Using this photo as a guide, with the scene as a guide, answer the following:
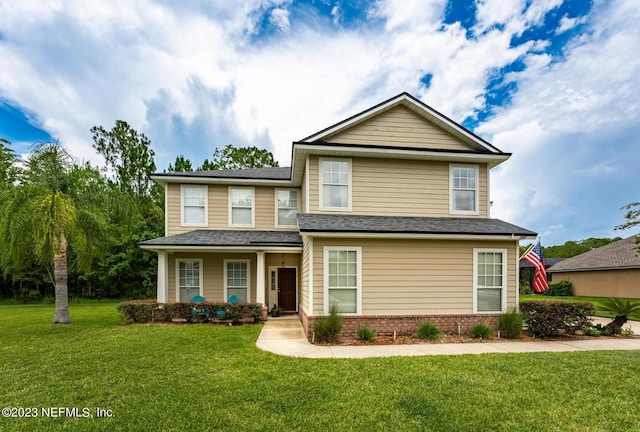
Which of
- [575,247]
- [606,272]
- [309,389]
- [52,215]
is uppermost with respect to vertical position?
[52,215]

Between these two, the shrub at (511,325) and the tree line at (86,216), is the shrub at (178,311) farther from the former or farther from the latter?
the shrub at (511,325)

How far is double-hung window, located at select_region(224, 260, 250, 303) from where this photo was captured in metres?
12.6

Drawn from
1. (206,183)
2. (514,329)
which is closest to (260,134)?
(206,183)

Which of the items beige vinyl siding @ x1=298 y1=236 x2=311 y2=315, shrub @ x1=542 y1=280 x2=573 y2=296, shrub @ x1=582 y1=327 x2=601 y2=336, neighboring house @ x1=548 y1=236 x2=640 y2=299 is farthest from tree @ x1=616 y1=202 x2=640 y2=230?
shrub @ x1=542 y1=280 x2=573 y2=296

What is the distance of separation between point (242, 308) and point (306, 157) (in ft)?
18.4

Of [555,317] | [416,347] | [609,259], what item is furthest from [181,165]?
[609,259]

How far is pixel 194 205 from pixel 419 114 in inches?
375

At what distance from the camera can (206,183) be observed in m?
12.7

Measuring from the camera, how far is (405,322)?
8.59 metres

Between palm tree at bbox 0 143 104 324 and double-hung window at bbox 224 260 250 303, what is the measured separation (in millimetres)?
4730

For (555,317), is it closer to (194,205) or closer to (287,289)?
(287,289)

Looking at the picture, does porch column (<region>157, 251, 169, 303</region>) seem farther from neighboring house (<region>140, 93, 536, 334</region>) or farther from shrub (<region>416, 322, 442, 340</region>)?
shrub (<region>416, 322, 442, 340</region>)

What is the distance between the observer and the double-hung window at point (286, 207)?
13141mm

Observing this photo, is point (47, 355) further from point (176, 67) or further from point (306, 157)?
point (176, 67)
